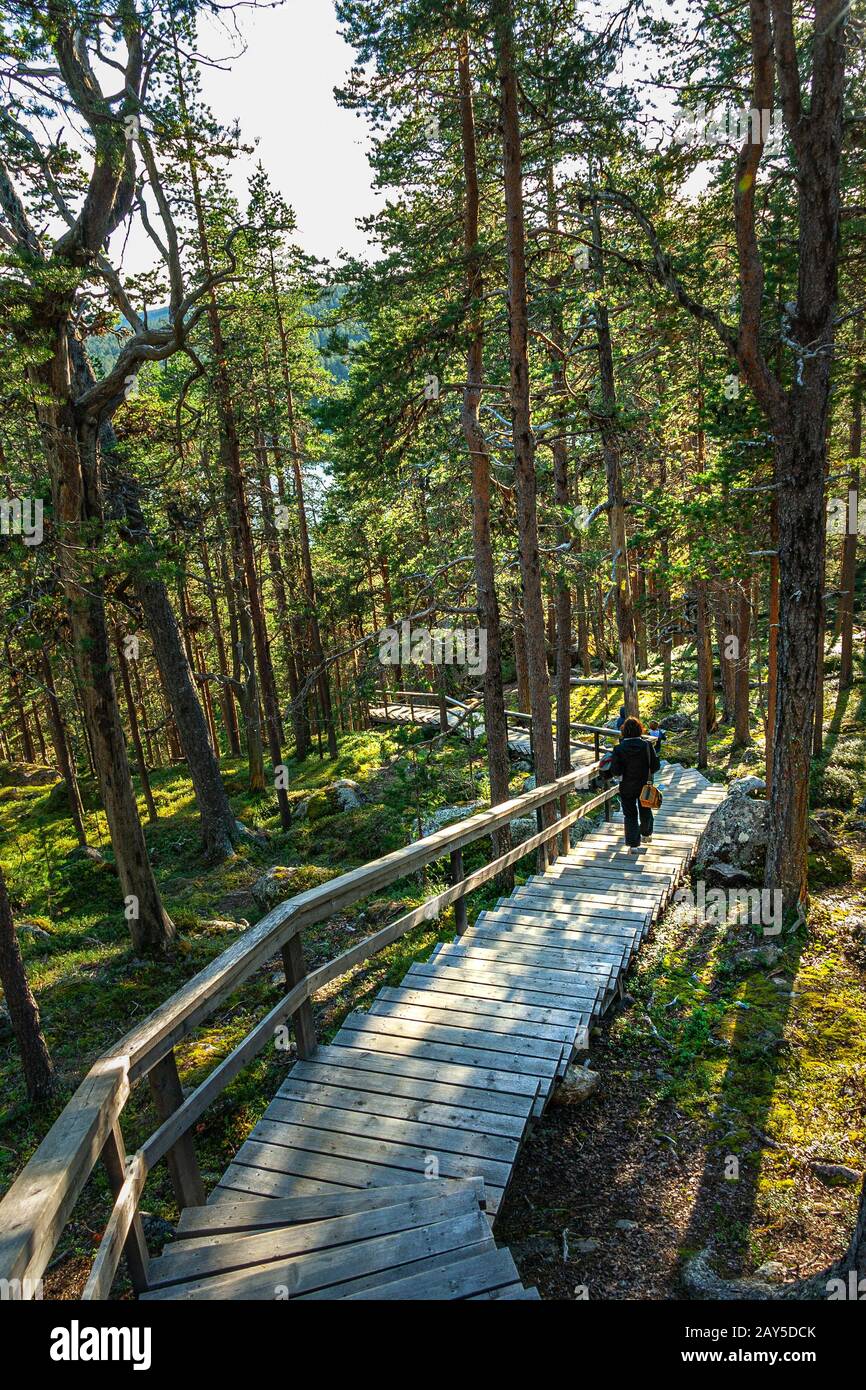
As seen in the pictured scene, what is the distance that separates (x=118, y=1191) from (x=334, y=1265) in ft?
3.14

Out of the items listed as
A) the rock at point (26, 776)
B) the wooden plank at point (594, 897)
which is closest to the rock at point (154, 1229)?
the wooden plank at point (594, 897)

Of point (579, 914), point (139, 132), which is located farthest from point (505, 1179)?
point (139, 132)

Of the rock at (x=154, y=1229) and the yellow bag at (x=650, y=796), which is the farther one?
the yellow bag at (x=650, y=796)

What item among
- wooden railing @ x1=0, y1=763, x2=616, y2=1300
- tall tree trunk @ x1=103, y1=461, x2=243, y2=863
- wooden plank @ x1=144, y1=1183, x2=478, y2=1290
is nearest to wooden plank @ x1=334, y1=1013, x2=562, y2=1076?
wooden railing @ x1=0, y1=763, x2=616, y2=1300

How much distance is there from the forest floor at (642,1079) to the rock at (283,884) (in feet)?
0.27

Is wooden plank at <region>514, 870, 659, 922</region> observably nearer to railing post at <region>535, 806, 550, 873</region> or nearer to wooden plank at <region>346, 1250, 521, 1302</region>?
railing post at <region>535, 806, 550, 873</region>

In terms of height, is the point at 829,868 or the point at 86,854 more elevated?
the point at 829,868

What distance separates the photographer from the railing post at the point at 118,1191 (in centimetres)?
300

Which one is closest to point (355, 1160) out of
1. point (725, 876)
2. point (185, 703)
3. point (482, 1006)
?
point (482, 1006)

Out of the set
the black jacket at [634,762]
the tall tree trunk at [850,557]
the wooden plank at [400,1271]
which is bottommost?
the wooden plank at [400,1271]

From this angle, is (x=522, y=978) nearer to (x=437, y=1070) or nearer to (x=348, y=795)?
(x=437, y=1070)

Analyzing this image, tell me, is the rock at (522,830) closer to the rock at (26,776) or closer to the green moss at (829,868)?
the green moss at (829,868)

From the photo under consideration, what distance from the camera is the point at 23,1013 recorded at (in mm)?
8750
